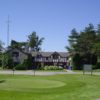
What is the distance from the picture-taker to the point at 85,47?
89750 mm

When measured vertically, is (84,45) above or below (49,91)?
above

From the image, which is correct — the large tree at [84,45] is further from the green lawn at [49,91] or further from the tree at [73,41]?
the green lawn at [49,91]

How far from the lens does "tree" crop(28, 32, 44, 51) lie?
447 feet

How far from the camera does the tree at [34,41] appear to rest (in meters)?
136

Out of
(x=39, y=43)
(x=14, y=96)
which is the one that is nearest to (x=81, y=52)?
(x=39, y=43)

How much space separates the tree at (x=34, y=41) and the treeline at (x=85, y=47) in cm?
3993

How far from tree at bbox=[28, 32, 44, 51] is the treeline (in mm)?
39930

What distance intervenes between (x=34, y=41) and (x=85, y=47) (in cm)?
4944

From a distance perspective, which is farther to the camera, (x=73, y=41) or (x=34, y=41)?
(x=34, y=41)

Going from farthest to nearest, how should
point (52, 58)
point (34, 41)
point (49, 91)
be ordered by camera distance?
point (34, 41) < point (52, 58) < point (49, 91)

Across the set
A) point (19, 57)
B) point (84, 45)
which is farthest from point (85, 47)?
point (19, 57)

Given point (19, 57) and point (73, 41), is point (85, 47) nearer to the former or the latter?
point (73, 41)

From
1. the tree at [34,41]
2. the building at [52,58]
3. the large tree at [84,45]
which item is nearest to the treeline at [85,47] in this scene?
the large tree at [84,45]

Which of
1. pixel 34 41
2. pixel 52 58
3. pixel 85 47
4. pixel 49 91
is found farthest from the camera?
pixel 34 41
